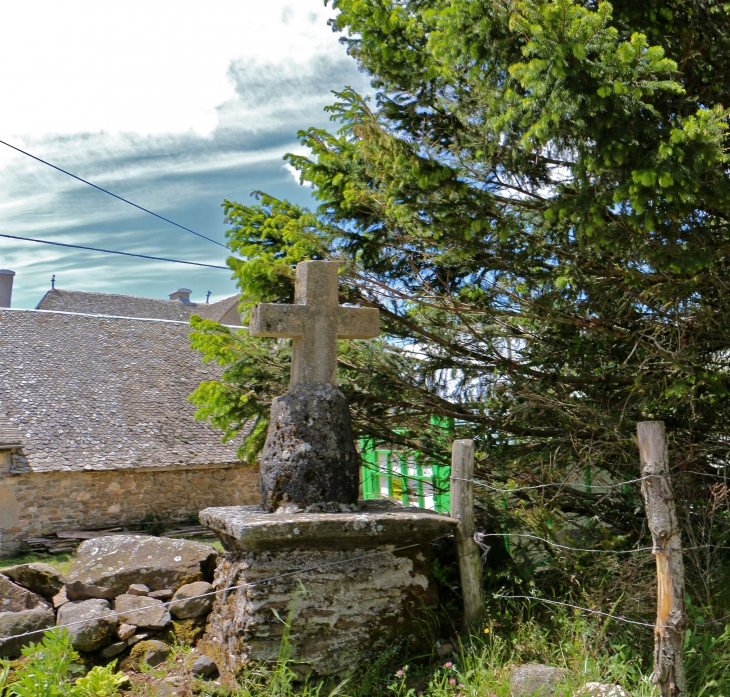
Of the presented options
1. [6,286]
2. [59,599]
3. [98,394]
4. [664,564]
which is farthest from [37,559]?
[6,286]

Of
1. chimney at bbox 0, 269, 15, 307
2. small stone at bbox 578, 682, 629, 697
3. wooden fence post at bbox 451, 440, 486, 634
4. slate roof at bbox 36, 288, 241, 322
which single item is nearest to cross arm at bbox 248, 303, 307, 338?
wooden fence post at bbox 451, 440, 486, 634

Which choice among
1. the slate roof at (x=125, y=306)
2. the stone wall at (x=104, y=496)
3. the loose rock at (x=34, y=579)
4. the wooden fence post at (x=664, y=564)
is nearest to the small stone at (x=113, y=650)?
the loose rock at (x=34, y=579)

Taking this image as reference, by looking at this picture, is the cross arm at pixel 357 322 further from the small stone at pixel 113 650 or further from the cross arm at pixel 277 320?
the small stone at pixel 113 650

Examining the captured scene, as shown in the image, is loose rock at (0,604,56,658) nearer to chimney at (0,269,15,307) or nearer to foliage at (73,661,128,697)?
foliage at (73,661,128,697)

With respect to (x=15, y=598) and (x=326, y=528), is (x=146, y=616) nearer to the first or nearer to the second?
(x=15, y=598)

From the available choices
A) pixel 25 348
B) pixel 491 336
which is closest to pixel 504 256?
pixel 491 336

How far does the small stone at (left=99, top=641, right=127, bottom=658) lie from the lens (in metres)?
4.20

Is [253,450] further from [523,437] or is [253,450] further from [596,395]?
[596,395]

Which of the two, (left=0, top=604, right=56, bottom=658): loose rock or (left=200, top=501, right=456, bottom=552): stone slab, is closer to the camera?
(left=200, top=501, right=456, bottom=552): stone slab

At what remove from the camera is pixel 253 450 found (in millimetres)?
6129

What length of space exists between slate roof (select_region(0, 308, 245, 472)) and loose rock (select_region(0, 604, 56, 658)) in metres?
9.43

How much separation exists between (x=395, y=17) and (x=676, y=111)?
1.79 m

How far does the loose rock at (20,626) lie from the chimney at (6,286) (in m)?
→ 25.2

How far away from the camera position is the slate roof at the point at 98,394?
13895 millimetres
